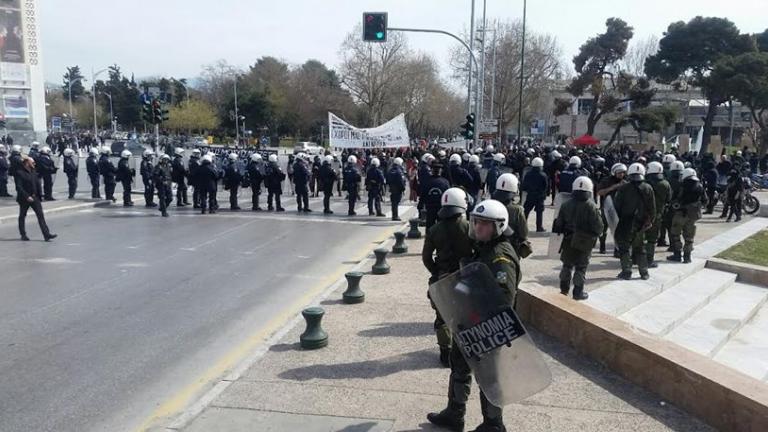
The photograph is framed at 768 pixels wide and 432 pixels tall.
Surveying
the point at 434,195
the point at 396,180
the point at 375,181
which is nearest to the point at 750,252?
the point at 434,195

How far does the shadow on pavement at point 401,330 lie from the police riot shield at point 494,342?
2.74m

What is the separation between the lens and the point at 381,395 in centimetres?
495

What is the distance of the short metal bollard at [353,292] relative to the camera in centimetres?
775

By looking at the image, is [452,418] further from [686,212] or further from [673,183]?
[673,183]

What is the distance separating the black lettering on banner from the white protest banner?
17770 millimetres

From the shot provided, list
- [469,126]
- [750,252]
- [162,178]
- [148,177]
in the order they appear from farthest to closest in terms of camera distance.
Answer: [469,126], [148,177], [162,178], [750,252]

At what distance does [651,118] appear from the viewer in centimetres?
3809

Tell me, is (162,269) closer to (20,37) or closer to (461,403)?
(461,403)

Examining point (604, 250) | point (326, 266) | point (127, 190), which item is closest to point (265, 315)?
point (326, 266)

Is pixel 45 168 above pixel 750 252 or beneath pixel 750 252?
above

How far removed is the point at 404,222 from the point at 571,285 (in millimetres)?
7492

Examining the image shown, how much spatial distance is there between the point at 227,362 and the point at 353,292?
234cm

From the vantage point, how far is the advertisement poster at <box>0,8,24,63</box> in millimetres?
58031

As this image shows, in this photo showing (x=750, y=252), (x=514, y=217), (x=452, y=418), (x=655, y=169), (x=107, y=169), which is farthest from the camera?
(x=107, y=169)
